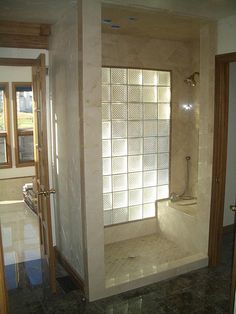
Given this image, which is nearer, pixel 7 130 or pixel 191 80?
pixel 191 80

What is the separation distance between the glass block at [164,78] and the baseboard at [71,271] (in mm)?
2263

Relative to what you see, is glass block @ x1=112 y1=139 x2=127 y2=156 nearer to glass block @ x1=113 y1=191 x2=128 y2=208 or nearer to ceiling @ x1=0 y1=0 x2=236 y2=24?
glass block @ x1=113 y1=191 x2=128 y2=208

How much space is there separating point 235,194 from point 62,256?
2.35 m

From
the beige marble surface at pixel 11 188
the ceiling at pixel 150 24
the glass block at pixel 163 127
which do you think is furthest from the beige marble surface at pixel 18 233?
the ceiling at pixel 150 24

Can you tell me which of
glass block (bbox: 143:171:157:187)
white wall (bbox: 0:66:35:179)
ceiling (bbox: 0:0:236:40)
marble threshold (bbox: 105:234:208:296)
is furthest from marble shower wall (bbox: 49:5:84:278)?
white wall (bbox: 0:66:35:179)

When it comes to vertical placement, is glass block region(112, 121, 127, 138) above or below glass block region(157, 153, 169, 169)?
above

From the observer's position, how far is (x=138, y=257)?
336 cm

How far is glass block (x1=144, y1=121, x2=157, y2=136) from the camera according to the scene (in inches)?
150

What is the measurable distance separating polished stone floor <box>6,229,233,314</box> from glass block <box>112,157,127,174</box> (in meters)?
1.25

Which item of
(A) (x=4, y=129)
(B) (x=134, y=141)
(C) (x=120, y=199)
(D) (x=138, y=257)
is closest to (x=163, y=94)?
(B) (x=134, y=141)

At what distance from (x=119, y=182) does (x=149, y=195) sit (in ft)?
1.53

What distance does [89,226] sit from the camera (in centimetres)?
250

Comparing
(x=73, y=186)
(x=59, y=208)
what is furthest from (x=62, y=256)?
(x=73, y=186)

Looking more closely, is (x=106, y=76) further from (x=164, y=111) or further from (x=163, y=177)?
(x=163, y=177)
